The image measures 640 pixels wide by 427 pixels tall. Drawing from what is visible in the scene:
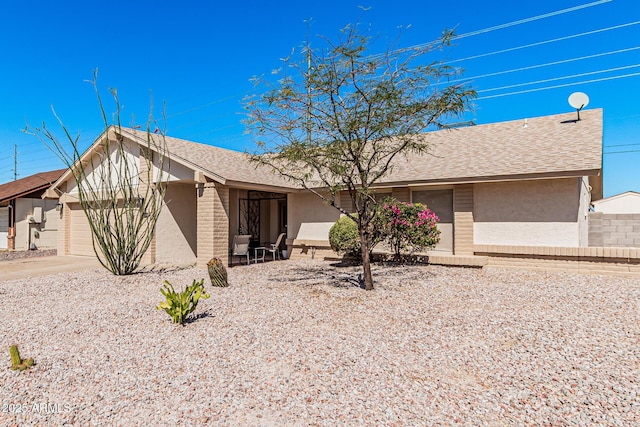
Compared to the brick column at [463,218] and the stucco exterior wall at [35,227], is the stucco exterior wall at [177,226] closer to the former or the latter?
the brick column at [463,218]

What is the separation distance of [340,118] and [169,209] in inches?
340

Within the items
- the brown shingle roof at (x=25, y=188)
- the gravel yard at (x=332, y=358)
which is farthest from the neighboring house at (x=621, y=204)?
the brown shingle roof at (x=25, y=188)

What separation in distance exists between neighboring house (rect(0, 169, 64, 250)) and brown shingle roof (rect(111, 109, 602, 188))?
10.9 meters

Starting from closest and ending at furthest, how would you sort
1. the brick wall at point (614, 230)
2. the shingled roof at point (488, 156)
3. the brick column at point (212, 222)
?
the shingled roof at point (488, 156) → the brick column at point (212, 222) → the brick wall at point (614, 230)

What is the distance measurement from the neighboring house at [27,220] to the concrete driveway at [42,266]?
654 cm

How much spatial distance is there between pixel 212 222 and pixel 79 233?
8.45 metres

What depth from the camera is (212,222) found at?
11.5m

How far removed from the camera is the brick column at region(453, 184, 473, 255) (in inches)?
466

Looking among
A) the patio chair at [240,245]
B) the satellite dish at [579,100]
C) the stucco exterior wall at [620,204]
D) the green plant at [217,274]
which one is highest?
the satellite dish at [579,100]

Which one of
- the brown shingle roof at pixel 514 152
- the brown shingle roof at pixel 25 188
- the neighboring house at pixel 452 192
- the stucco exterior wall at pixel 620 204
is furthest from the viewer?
the stucco exterior wall at pixel 620 204

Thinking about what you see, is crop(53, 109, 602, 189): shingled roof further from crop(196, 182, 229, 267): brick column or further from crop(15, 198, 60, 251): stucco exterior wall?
crop(15, 198, 60, 251): stucco exterior wall

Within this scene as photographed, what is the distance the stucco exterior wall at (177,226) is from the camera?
13.6 meters

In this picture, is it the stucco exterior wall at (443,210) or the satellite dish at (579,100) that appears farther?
the satellite dish at (579,100)

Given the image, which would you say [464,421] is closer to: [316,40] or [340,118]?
[340,118]
